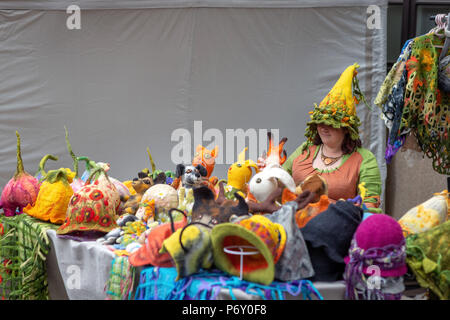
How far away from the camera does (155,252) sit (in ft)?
6.93

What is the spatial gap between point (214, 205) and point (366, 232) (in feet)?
2.11

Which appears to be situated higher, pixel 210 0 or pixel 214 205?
pixel 210 0

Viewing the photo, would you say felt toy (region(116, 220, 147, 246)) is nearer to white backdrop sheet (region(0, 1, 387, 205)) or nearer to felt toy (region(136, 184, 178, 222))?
felt toy (region(136, 184, 178, 222))

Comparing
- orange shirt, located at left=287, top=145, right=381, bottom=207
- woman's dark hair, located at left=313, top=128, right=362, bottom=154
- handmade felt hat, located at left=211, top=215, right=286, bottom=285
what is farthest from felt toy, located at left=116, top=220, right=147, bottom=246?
woman's dark hair, located at left=313, top=128, right=362, bottom=154

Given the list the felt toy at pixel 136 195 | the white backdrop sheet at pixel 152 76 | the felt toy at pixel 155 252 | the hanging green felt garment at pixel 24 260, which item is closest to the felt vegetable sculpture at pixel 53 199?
the hanging green felt garment at pixel 24 260

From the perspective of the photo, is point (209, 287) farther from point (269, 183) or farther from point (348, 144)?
point (348, 144)

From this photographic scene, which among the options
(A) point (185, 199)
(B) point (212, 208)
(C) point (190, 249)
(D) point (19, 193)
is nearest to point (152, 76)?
(D) point (19, 193)

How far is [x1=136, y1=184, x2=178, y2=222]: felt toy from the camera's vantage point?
8.99ft

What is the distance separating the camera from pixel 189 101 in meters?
5.49

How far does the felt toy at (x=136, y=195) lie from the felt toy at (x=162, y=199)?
97mm

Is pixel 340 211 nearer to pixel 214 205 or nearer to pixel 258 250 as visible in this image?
pixel 258 250

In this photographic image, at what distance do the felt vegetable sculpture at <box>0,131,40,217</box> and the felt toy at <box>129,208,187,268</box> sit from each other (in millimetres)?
1280

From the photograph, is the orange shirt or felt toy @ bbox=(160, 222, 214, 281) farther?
the orange shirt
